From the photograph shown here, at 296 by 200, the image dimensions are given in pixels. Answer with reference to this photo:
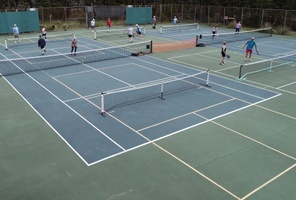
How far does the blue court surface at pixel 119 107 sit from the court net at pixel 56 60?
96 centimetres

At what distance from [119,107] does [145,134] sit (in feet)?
9.91

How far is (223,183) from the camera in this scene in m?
9.29

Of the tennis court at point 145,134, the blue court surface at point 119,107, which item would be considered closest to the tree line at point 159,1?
the tennis court at point 145,134

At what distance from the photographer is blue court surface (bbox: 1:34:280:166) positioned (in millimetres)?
11930

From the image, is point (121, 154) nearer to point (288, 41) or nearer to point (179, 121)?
point (179, 121)

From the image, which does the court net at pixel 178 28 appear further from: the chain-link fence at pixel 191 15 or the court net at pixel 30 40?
the court net at pixel 30 40

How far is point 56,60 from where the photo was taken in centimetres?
2367

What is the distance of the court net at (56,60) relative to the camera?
2142cm

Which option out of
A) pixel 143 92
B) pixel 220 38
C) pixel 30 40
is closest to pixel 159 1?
pixel 220 38

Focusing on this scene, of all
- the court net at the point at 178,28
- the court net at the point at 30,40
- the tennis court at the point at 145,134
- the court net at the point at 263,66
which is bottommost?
the tennis court at the point at 145,134

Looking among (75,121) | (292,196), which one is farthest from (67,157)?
(292,196)

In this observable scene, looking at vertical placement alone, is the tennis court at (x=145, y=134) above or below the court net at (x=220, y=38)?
below

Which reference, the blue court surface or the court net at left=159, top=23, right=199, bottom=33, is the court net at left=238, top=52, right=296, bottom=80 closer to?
the blue court surface

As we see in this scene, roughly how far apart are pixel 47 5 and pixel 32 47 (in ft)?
105
